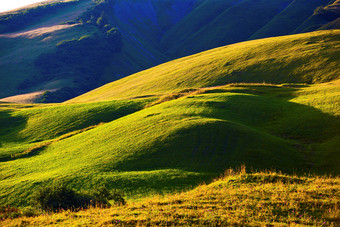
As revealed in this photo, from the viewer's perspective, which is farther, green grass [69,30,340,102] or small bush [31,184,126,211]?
green grass [69,30,340,102]

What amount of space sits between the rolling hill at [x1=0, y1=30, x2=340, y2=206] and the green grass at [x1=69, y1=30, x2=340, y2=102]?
4.90 meters

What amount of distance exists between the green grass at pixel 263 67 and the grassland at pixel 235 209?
153 feet

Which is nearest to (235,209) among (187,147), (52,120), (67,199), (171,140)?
(67,199)

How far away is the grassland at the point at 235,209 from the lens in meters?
12.7

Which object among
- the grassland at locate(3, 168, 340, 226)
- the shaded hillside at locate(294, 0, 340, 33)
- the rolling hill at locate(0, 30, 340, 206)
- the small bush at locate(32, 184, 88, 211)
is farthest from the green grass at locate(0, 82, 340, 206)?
the shaded hillside at locate(294, 0, 340, 33)

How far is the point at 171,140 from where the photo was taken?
27953 millimetres

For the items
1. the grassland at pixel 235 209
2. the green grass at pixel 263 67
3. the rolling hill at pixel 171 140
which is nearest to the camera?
the grassland at pixel 235 209

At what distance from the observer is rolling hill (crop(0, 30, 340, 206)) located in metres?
22.9

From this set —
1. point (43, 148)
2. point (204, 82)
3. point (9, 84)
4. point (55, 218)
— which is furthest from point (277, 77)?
point (9, 84)

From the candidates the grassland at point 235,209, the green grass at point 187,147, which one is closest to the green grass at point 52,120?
the green grass at point 187,147

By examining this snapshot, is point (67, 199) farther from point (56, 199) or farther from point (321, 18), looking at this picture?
point (321, 18)

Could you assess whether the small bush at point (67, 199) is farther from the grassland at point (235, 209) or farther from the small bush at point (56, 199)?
the grassland at point (235, 209)

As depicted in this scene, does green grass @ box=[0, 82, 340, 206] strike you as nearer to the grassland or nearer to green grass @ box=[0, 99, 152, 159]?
green grass @ box=[0, 99, 152, 159]

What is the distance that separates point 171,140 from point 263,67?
4871 centimetres
